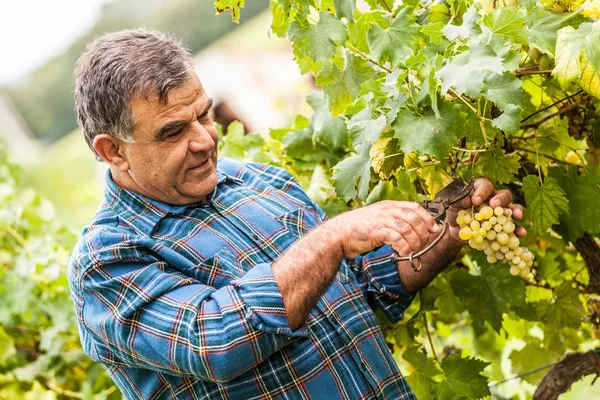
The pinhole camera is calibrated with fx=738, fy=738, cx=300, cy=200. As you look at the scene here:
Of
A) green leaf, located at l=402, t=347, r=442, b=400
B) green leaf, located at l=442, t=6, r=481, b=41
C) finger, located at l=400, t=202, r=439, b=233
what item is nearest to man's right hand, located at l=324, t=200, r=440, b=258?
finger, located at l=400, t=202, r=439, b=233

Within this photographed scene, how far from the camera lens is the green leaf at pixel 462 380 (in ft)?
6.80

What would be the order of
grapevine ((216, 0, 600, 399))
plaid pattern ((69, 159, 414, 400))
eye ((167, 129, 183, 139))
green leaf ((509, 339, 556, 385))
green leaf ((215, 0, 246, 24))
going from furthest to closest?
green leaf ((509, 339, 556, 385))
eye ((167, 129, 183, 139))
green leaf ((215, 0, 246, 24))
plaid pattern ((69, 159, 414, 400))
grapevine ((216, 0, 600, 399))

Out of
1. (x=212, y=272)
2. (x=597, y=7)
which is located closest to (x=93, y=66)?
(x=212, y=272)

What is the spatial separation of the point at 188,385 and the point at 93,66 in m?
0.84

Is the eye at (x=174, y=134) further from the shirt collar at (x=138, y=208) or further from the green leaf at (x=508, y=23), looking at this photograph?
the green leaf at (x=508, y=23)

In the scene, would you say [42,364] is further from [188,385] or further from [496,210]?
[496,210]

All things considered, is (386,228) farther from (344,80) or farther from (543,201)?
(344,80)

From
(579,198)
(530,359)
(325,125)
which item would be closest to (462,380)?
(530,359)

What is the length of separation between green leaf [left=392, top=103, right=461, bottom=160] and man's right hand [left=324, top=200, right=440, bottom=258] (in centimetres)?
17

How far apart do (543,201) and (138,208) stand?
3.31 ft

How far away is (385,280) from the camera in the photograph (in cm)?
209

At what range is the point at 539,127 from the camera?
1970mm

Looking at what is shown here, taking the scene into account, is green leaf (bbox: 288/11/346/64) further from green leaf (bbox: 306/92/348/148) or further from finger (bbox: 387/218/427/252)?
finger (bbox: 387/218/427/252)

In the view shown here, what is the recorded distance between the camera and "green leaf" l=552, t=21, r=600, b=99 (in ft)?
4.40
